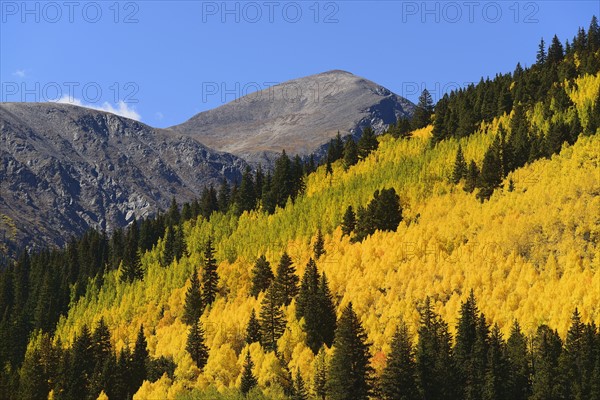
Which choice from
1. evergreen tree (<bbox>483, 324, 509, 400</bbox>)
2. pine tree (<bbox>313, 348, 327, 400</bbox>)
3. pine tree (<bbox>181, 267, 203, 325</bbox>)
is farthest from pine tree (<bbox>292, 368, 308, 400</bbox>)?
pine tree (<bbox>181, 267, 203, 325</bbox>)

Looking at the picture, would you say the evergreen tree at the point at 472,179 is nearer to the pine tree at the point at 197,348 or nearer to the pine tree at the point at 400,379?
the pine tree at the point at 197,348

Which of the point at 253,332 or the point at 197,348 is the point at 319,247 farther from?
the point at 197,348

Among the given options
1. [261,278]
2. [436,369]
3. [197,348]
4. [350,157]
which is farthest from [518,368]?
[350,157]

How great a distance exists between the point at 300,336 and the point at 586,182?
5046 cm

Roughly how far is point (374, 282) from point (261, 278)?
23942 millimetres

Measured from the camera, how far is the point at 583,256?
351 feet

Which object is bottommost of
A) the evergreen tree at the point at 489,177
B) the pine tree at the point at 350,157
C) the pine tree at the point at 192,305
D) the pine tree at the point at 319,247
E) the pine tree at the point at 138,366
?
the pine tree at the point at 138,366

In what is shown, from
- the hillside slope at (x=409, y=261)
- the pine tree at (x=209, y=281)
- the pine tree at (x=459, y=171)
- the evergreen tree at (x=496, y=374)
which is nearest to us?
the evergreen tree at (x=496, y=374)

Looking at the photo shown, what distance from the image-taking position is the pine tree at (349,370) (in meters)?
85.8

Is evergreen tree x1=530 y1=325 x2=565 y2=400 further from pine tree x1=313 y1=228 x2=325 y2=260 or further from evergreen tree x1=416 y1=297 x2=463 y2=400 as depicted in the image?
pine tree x1=313 y1=228 x2=325 y2=260

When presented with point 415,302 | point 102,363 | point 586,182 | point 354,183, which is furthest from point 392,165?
point 102,363

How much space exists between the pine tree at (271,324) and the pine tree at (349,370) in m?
20.5

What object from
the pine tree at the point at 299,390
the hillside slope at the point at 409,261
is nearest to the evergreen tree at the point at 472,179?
the hillside slope at the point at 409,261

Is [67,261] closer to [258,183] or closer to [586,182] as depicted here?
[258,183]
